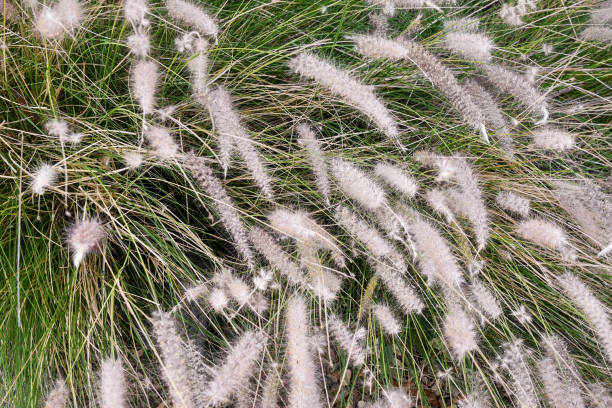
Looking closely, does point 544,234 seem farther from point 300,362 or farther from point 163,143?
point 163,143

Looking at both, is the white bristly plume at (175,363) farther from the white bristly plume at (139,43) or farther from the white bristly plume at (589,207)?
the white bristly plume at (589,207)

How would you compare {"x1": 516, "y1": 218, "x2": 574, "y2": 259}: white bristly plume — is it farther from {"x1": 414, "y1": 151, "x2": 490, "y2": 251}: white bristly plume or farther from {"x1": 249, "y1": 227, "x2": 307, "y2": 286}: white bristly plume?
{"x1": 249, "y1": 227, "x2": 307, "y2": 286}: white bristly plume

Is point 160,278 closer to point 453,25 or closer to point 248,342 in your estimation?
Result: point 248,342

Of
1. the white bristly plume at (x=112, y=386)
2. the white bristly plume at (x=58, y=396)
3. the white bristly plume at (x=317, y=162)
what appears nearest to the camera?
the white bristly plume at (x=112, y=386)

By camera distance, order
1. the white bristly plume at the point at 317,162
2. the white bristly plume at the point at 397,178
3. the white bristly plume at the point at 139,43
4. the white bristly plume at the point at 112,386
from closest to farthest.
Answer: the white bristly plume at the point at 112,386 < the white bristly plume at the point at 139,43 < the white bristly plume at the point at 397,178 < the white bristly plume at the point at 317,162

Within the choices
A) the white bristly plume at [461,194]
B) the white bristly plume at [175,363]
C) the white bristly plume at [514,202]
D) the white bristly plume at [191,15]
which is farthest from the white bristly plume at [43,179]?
the white bristly plume at [514,202]

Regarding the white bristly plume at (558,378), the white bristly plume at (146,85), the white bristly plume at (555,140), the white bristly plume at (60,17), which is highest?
the white bristly plume at (60,17)

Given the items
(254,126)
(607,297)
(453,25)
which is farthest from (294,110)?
(607,297)
